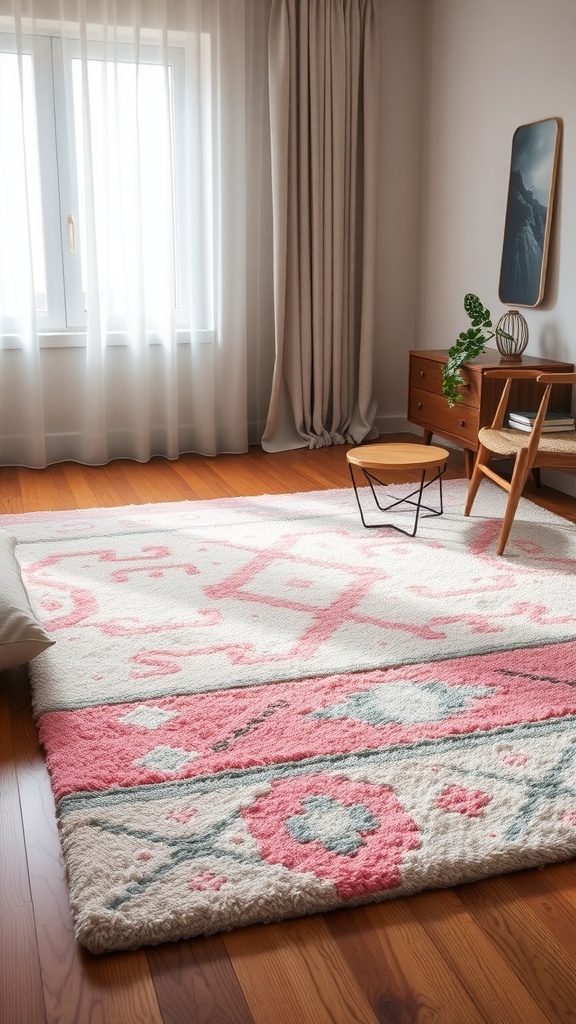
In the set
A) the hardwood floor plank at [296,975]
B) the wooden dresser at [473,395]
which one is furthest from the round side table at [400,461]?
the hardwood floor plank at [296,975]

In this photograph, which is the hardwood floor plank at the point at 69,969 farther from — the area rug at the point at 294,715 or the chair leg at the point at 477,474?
the chair leg at the point at 477,474

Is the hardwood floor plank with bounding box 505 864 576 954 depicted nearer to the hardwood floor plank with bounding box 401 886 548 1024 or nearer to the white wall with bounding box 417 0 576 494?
the hardwood floor plank with bounding box 401 886 548 1024

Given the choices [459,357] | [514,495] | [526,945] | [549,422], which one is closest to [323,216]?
[459,357]

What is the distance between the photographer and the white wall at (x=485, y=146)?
13.6 feet

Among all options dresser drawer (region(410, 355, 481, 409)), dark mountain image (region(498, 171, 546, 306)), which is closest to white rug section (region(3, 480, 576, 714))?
dresser drawer (region(410, 355, 481, 409))

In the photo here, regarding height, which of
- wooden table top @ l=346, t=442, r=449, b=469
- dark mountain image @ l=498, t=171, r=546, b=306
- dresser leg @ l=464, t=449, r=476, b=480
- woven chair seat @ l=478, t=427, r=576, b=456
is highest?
dark mountain image @ l=498, t=171, r=546, b=306

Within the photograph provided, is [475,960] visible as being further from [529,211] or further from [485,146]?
[485,146]

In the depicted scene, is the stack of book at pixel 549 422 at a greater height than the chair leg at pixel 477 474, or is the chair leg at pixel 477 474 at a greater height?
the stack of book at pixel 549 422

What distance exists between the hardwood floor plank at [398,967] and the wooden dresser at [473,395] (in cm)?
272

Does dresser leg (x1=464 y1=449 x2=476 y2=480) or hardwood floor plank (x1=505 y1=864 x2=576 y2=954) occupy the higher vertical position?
dresser leg (x1=464 y1=449 x2=476 y2=480)

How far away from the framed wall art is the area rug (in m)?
1.34

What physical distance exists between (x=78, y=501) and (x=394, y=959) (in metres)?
3.10

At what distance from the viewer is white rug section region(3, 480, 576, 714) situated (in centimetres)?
251

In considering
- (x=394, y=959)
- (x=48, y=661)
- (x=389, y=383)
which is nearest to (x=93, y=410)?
(x=389, y=383)
